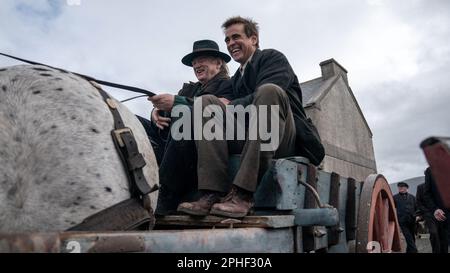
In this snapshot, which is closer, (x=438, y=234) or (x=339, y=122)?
(x=438, y=234)

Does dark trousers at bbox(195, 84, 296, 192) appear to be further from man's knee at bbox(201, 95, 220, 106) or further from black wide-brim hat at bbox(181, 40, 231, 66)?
black wide-brim hat at bbox(181, 40, 231, 66)

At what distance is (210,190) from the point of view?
73.3 inches

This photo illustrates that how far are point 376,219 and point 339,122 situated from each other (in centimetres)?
1444

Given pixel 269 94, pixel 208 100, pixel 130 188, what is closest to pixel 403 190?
pixel 269 94

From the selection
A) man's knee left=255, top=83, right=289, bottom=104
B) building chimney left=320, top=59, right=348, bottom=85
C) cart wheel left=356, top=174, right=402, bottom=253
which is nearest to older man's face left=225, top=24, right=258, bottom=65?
man's knee left=255, top=83, right=289, bottom=104

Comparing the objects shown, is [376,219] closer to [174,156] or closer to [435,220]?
[174,156]

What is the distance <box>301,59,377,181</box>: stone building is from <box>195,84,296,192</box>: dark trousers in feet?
41.7

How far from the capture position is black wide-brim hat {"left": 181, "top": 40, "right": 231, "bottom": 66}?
11.0ft

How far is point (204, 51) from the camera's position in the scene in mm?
3373

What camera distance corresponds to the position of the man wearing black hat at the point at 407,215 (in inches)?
299

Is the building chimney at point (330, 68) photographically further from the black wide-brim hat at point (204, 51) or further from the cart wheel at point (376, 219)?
the black wide-brim hat at point (204, 51)

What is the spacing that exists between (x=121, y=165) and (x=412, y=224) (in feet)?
26.4

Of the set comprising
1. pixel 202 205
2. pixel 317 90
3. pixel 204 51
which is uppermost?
pixel 317 90
